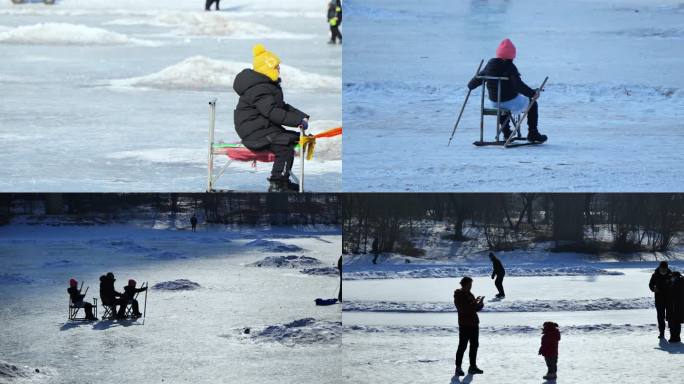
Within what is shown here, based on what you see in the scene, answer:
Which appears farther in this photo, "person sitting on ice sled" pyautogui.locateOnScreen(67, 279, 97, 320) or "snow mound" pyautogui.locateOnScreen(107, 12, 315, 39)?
"snow mound" pyautogui.locateOnScreen(107, 12, 315, 39)

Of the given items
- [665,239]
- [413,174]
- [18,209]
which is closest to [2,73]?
[18,209]

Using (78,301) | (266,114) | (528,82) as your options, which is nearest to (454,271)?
(528,82)

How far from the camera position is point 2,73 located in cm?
2530

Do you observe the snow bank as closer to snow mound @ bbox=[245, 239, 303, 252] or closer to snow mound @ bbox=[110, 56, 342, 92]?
snow mound @ bbox=[245, 239, 303, 252]

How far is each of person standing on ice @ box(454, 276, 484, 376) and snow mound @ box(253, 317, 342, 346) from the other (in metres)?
0.88

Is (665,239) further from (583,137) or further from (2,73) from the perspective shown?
(2,73)

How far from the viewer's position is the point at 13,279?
81.0ft

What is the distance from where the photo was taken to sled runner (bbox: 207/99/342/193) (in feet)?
77.5

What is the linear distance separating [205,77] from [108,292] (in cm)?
188

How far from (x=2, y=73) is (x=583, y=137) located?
4.12 m

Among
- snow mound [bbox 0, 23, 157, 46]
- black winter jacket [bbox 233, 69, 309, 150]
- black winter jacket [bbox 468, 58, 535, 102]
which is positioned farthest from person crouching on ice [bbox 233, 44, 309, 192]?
snow mound [bbox 0, 23, 157, 46]

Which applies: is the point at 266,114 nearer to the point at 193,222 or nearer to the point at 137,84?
the point at 193,222

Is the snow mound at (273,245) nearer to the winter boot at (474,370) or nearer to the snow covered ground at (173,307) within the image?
the snow covered ground at (173,307)

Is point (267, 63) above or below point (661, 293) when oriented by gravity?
above
